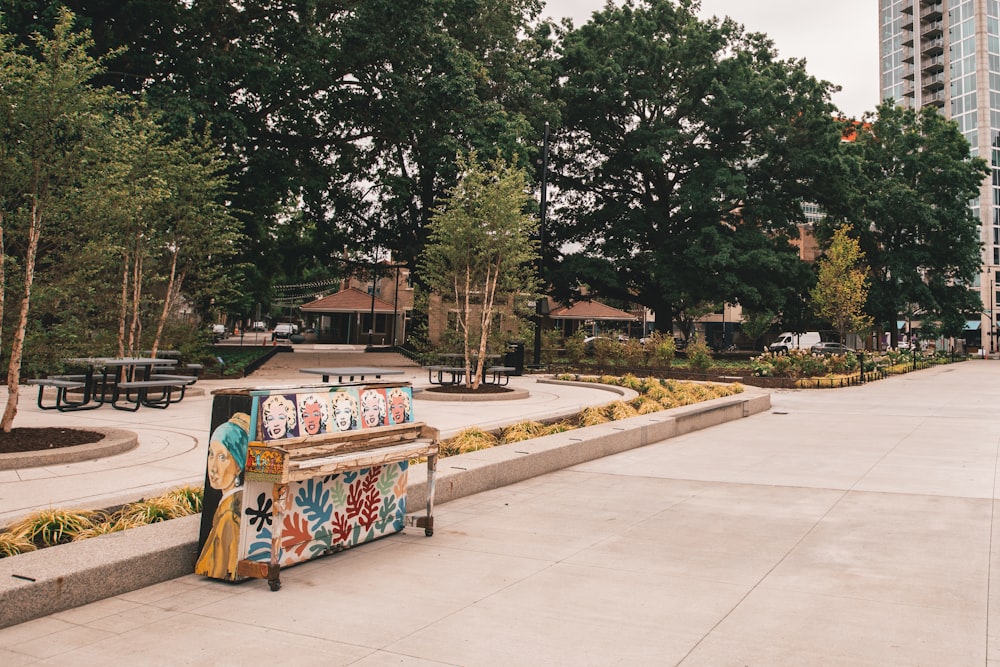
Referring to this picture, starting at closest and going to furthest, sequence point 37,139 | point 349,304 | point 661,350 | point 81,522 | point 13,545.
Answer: point 13,545 → point 81,522 → point 37,139 → point 661,350 → point 349,304

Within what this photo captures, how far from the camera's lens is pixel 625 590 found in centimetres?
459

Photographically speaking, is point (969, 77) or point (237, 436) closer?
point (237, 436)

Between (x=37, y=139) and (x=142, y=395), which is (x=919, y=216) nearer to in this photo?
(x=142, y=395)

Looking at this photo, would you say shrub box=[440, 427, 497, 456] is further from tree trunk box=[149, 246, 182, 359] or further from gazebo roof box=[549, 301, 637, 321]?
gazebo roof box=[549, 301, 637, 321]

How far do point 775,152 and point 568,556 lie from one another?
39.2m

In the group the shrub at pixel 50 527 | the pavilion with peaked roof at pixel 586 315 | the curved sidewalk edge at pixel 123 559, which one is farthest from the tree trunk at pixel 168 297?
the pavilion with peaked roof at pixel 586 315

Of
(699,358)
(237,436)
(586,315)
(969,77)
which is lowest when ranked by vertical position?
(237,436)

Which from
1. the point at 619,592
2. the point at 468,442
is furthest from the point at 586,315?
the point at 619,592

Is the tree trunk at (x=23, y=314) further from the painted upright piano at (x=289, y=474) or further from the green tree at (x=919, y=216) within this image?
the green tree at (x=919, y=216)

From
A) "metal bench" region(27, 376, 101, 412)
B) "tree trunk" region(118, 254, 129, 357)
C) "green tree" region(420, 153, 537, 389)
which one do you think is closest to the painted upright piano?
"metal bench" region(27, 376, 101, 412)

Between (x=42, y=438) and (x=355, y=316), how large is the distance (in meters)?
65.9

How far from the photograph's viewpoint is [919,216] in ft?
168

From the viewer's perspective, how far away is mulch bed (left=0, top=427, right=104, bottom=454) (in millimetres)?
7920

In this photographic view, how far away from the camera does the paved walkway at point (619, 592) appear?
360 centimetres
